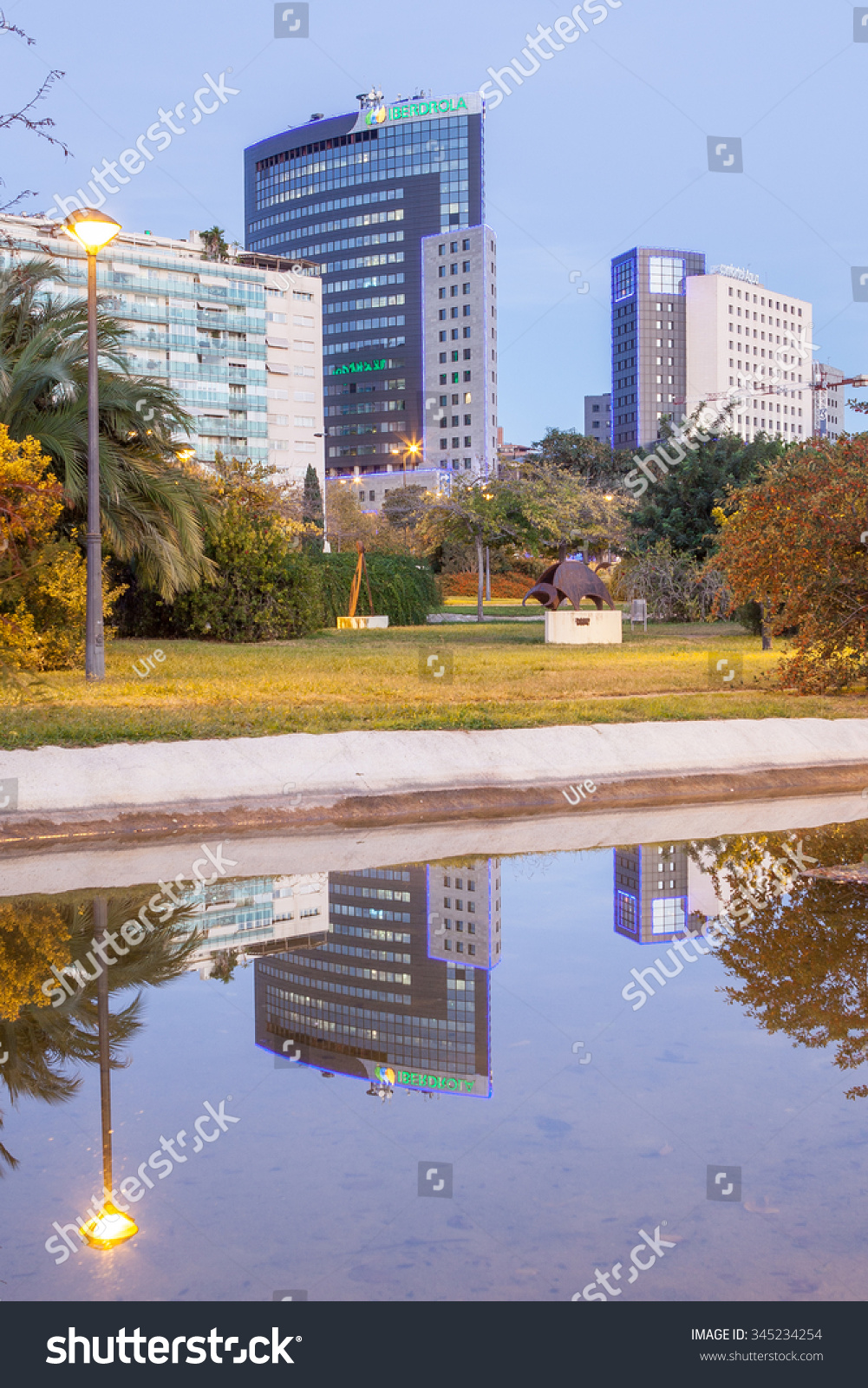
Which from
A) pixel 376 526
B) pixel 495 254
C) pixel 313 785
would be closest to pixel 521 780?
pixel 313 785

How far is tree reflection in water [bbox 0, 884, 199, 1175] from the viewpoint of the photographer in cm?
500

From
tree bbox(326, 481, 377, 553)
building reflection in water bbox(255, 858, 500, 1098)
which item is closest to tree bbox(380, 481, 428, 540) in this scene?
tree bbox(326, 481, 377, 553)

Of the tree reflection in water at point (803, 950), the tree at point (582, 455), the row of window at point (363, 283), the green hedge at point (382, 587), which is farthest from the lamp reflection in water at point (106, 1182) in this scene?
the row of window at point (363, 283)

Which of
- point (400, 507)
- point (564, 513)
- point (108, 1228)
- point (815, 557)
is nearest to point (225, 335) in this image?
point (400, 507)

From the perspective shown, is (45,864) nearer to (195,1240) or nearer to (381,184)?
(195,1240)

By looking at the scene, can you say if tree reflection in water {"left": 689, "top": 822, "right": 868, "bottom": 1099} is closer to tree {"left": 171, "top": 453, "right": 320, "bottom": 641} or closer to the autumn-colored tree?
the autumn-colored tree

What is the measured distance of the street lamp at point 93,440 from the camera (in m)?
15.6

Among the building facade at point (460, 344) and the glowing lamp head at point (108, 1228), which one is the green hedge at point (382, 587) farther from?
the building facade at point (460, 344)

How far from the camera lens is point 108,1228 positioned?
3.72 m

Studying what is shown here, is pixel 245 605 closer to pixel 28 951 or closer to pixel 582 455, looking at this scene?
Answer: pixel 28 951

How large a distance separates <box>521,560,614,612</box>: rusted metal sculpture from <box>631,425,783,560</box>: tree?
10.4 meters

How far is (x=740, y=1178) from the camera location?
13.2ft

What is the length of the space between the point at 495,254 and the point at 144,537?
471 ft

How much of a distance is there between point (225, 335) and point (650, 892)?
114027 mm
